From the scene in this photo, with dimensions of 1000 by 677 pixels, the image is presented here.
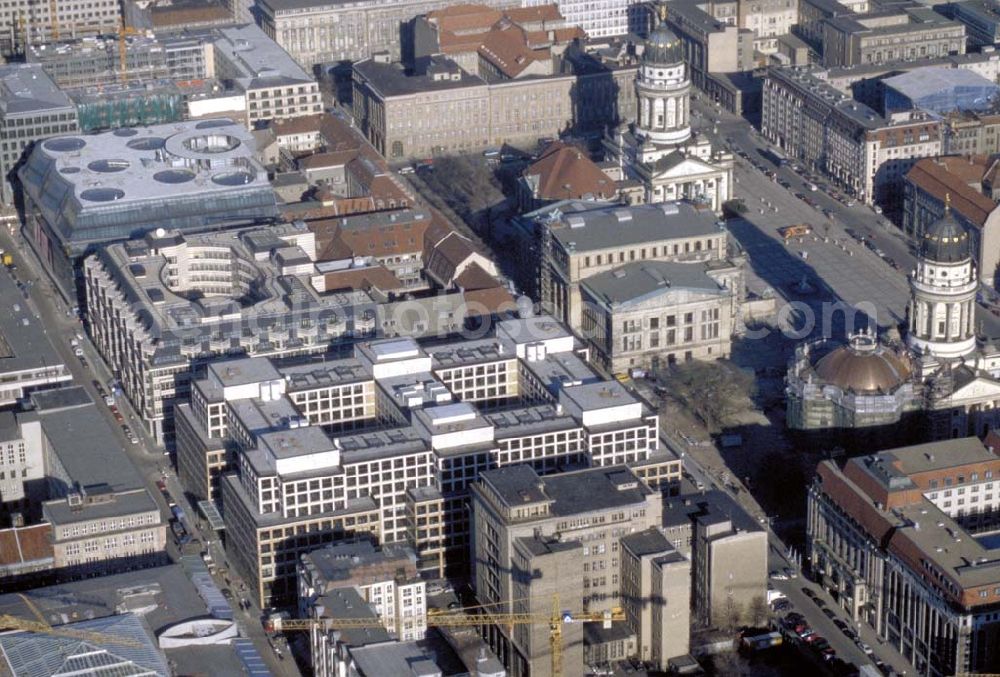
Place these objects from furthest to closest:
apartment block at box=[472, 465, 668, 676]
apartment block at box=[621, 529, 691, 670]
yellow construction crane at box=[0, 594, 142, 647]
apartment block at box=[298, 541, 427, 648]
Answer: apartment block at box=[621, 529, 691, 670] < apartment block at box=[298, 541, 427, 648] < apartment block at box=[472, 465, 668, 676] < yellow construction crane at box=[0, 594, 142, 647]

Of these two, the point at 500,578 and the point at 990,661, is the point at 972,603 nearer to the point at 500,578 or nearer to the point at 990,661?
the point at 990,661

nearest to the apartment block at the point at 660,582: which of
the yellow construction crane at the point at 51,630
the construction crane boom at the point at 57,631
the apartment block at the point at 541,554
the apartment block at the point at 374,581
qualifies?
the apartment block at the point at 541,554

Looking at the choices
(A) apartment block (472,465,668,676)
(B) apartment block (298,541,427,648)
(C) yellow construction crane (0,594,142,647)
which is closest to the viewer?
(C) yellow construction crane (0,594,142,647)

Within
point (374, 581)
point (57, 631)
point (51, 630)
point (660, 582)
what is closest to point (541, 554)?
point (660, 582)

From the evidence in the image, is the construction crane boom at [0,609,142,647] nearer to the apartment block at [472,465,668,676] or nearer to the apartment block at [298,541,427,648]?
the apartment block at [298,541,427,648]

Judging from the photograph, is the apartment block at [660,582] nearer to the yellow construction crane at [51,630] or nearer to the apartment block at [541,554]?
the apartment block at [541,554]

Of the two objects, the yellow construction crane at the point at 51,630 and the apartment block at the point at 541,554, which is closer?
the yellow construction crane at the point at 51,630

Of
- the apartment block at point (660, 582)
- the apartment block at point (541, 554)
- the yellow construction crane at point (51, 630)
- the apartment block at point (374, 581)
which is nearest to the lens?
the yellow construction crane at point (51, 630)

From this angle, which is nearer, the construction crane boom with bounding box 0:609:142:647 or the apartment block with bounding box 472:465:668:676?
the construction crane boom with bounding box 0:609:142:647

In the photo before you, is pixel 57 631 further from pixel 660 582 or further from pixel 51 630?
pixel 660 582

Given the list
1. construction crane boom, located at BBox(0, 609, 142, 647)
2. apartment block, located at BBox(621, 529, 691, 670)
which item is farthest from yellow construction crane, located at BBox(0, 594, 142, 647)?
apartment block, located at BBox(621, 529, 691, 670)
